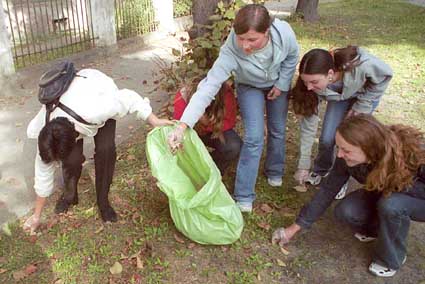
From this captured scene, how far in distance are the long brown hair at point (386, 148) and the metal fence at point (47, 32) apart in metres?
5.21

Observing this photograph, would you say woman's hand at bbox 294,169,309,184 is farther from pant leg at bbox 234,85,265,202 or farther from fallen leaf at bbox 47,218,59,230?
fallen leaf at bbox 47,218,59,230

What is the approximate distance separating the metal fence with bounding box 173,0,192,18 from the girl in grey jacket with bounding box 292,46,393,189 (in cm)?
687

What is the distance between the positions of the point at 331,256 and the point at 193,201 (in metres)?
0.96

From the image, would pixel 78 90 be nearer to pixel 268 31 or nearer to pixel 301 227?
pixel 268 31

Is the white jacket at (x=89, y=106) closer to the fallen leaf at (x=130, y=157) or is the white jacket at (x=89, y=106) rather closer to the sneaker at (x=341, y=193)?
the fallen leaf at (x=130, y=157)

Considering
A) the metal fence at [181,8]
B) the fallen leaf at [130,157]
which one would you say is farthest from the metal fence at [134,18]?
the fallen leaf at [130,157]

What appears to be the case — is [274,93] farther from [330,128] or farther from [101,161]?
[101,161]

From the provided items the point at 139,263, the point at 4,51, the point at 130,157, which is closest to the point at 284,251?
the point at 139,263

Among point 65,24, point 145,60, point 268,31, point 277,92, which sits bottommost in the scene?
point 145,60

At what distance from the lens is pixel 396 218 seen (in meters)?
2.26

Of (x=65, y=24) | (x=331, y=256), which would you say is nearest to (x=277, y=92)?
(x=331, y=256)

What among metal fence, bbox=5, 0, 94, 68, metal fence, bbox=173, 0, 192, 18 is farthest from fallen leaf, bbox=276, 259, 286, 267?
metal fence, bbox=173, 0, 192, 18

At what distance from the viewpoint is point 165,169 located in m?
2.58

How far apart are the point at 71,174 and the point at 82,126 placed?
1.97ft
